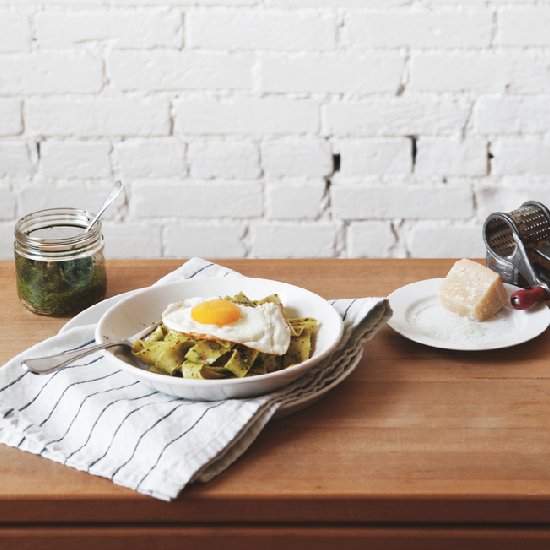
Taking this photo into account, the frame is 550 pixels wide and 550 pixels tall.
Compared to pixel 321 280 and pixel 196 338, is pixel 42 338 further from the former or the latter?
pixel 321 280

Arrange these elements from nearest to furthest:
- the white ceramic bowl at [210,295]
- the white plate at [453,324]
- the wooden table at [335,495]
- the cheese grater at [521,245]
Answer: the wooden table at [335,495] → the white ceramic bowl at [210,295] → the white plate at [453,324] → the cheese grater at [521,245]

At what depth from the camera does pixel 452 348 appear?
3.99 ft

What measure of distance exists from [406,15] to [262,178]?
0.48 meters

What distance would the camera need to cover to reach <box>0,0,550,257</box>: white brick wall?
188 centimetres

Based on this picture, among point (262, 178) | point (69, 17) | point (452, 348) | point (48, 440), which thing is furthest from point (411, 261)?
point (69, 17)

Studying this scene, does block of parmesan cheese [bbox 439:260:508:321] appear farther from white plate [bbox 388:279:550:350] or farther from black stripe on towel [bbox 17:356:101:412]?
black stripe on towel [bbox 17:356:101:412]

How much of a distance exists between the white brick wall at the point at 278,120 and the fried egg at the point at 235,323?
2.83 ft

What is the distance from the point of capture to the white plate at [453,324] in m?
1.24

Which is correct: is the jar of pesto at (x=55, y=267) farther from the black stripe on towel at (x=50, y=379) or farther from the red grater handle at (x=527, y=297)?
the red grater handle at (x=527, y=297)

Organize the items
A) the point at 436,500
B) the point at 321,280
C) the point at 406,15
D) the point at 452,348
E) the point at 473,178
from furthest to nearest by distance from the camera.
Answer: the point at 473,178 < the point at 406,15 < the point at 321,280 < the point at 452,348 < the point at 436,500

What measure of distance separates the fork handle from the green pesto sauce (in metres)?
0.26

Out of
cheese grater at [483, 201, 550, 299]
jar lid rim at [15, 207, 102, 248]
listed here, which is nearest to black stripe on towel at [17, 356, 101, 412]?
jar lid rim at [15, 207, 102, 248]

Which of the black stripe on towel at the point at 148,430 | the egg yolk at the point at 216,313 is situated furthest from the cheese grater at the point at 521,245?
the black stripe on towel at the point at 148,430

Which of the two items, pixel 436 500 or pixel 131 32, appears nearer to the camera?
pixel 436 500
